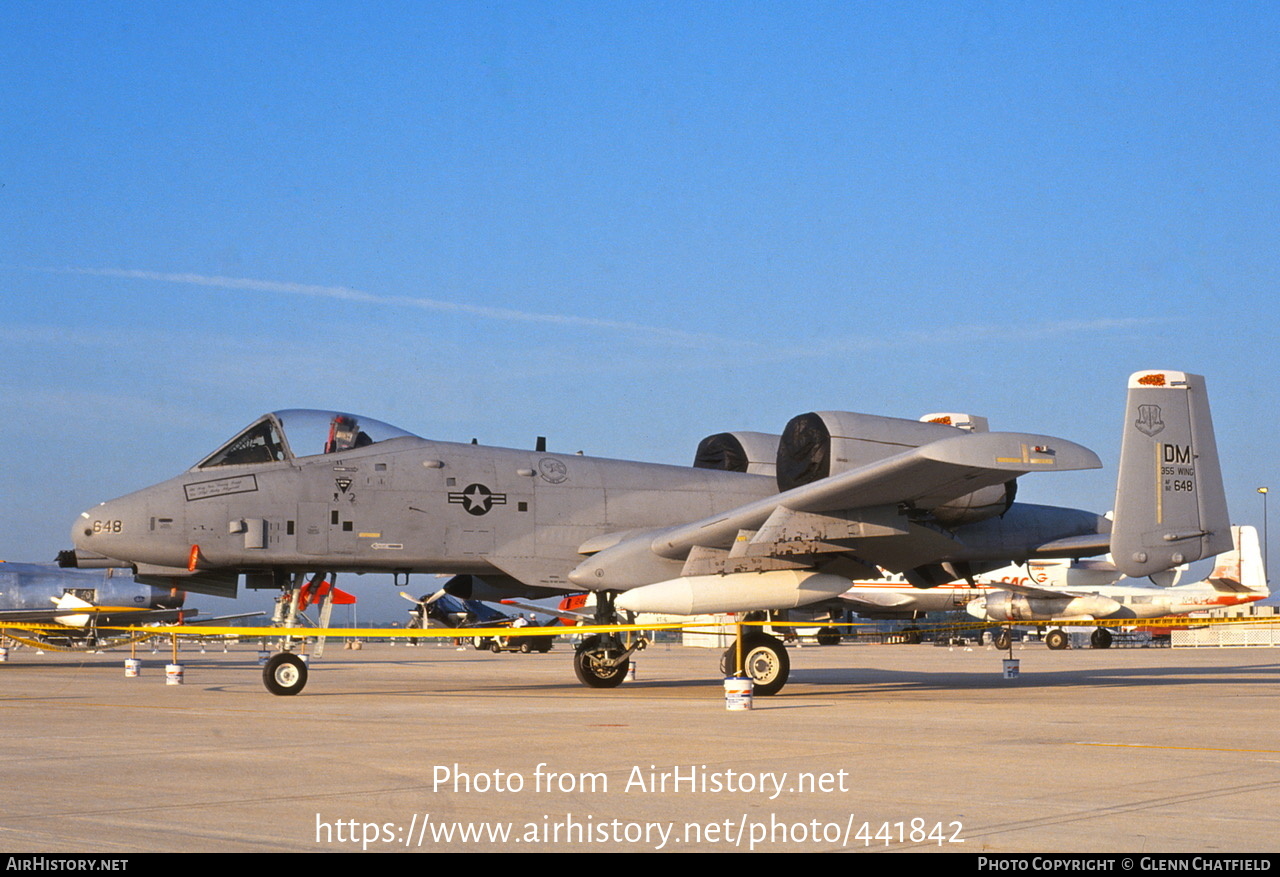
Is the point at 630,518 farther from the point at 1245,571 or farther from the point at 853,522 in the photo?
the point at 1245,571

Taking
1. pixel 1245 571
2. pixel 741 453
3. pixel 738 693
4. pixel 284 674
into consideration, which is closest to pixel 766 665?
pixel 738 693

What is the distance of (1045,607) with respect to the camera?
55625 mm

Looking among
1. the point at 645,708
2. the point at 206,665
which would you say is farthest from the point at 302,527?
the point at 206,665

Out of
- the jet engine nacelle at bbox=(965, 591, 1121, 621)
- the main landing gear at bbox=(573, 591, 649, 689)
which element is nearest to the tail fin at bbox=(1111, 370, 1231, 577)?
the main landing gear at bbox=(573, 591, 649, 689)

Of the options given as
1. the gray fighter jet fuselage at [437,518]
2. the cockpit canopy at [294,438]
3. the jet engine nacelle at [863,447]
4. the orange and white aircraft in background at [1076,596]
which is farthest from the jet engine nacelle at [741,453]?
Result: the orange and white aircraft in background at [1076,596]

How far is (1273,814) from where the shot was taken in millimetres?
6332

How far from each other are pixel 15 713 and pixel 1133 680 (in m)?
17.7

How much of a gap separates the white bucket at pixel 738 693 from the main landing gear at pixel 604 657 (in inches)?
189

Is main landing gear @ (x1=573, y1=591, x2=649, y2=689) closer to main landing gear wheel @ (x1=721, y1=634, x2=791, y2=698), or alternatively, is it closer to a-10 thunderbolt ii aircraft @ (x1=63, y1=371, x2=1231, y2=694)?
a-10 thunderbolt ii aircraft @ (x1=63, y1=371, x2=1231, y2=694)

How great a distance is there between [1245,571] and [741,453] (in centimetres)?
4154

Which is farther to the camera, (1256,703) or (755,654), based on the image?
(755,654)
